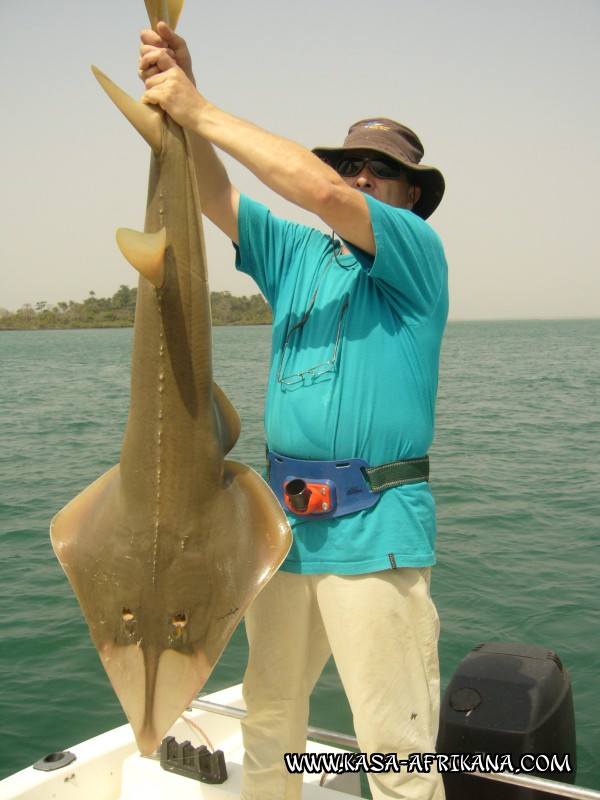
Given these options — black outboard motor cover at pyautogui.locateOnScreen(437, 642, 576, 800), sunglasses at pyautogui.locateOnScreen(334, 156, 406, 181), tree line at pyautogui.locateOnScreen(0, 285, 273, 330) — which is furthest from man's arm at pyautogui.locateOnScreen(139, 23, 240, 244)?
tree line at pyautogui.locateOnScreen(0, 285, 273, 330)

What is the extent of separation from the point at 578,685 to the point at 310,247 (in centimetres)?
486

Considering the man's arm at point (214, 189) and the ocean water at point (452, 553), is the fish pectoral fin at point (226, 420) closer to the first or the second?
the man's arm at point (214, 189)

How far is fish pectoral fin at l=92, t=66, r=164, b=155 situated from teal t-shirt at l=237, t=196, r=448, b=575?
2.63 feet

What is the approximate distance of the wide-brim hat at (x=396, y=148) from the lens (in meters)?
3.14

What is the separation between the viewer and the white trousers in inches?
109

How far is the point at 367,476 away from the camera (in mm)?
2875

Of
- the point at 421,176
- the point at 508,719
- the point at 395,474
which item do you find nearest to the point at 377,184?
the point at 421,176

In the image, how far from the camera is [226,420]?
273 centimetres

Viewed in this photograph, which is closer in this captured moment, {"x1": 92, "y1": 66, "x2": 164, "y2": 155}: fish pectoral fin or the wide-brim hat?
{"x1": 92, "y1": 66, "x2": 164, "y2": 155}: fish pectoral fin

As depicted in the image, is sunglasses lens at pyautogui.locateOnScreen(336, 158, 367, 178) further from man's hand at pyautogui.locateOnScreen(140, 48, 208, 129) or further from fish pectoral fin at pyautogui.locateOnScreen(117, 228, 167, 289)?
fish pectoral fin at pyautogui.locateOnScreen(117, 228, 167, 289)

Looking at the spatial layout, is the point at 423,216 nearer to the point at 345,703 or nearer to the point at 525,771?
the point at 525,771

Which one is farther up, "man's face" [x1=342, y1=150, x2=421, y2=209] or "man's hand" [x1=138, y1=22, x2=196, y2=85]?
"man's hand" [x1=138, y1=22, x2=196, y2=85]

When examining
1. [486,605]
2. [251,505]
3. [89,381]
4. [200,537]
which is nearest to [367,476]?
[251,505]

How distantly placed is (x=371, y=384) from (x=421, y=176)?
3.34 feet
